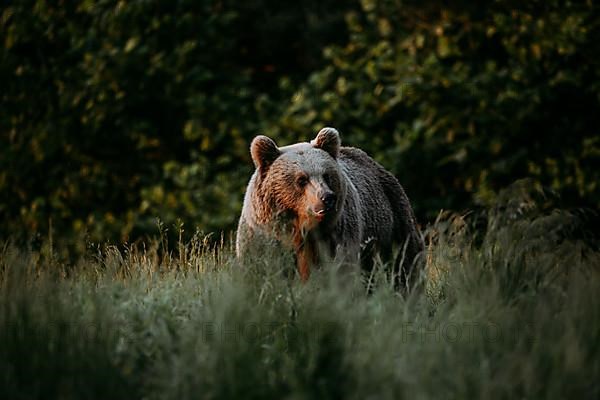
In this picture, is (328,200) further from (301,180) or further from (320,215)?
(301,180)

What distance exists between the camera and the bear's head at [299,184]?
5855mm

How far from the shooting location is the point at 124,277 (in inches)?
258

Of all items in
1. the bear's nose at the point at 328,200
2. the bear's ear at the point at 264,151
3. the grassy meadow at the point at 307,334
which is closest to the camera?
the grassy meadow at the point at 307,334

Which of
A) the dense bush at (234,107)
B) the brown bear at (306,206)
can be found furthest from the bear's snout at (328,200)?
the dense bush at (234,107)

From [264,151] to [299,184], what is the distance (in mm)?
397

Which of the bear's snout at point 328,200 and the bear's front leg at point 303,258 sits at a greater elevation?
the bear's snout at point 328,200

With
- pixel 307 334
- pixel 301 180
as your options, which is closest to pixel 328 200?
pixel 301 180

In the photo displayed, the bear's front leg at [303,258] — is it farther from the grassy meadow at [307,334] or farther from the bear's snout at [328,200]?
the bear's snout at [328,200]

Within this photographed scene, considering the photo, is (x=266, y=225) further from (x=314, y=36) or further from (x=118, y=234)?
(x=314, y=36)

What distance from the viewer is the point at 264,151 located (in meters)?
6.21

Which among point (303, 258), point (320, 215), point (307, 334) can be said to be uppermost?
point (320, 215)

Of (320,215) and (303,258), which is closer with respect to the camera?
(320,215)

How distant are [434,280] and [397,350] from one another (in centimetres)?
244

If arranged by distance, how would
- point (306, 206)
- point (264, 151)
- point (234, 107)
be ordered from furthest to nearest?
→ point (234, 107), point (264, 151), point (306, 206)
